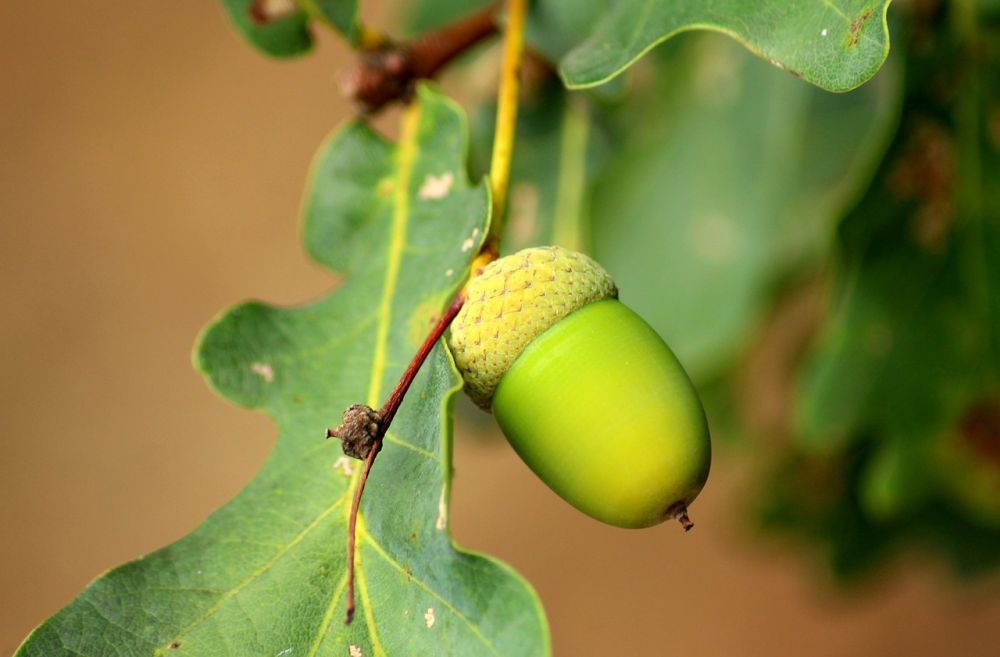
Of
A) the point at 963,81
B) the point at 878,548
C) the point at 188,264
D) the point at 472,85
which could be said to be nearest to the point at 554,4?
the point at 472,85

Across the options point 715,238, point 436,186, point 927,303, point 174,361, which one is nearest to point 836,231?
point 927,303

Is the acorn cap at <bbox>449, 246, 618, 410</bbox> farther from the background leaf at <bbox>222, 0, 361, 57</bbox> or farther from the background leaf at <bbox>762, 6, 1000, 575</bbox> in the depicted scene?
the background leaf at <bbox>762, 6, 1000, 575</bbox>

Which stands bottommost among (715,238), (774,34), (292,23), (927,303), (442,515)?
(927,303)

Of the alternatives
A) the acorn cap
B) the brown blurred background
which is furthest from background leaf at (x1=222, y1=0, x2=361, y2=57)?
the brown blurred background

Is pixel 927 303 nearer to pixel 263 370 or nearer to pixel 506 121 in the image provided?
pixel 506 121

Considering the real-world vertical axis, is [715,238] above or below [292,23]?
below

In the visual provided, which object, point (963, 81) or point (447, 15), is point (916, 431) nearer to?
point (963, 81)
